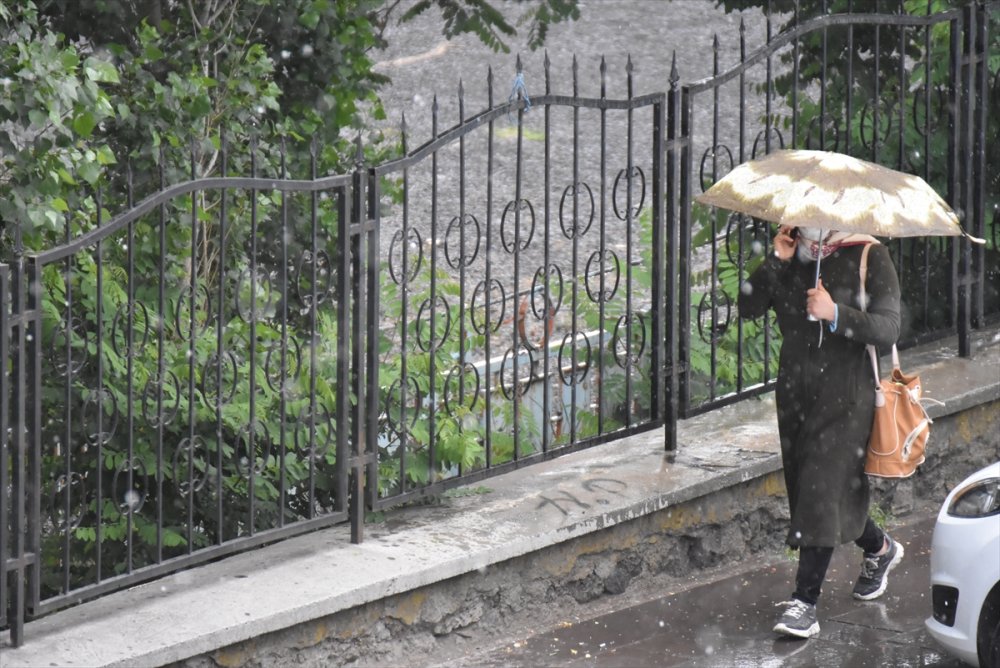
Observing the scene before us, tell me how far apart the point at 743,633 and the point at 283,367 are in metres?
1.87

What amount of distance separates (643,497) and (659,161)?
134 centimetres

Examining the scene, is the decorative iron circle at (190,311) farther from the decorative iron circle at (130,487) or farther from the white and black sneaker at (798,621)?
the white and black sneaker at (798,621)

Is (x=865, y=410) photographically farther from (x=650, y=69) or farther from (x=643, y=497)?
(x=650, y=69)

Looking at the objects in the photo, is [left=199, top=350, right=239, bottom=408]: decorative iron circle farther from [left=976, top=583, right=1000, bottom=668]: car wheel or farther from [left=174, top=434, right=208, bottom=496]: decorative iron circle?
[left=976, top=583, right=1000, bottom=668]: car wheel

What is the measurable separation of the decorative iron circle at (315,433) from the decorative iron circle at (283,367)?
114 millimetres

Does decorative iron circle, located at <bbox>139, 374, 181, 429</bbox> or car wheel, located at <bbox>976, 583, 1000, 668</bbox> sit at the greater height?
decorative iron circle, located at <bbox>139, 374, 181, 429</bbox>

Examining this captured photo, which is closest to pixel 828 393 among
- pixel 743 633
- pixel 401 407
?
pixel 743 633

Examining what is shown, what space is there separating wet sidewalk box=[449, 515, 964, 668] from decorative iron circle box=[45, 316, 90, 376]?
1.61 m

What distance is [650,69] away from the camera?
2308 cm

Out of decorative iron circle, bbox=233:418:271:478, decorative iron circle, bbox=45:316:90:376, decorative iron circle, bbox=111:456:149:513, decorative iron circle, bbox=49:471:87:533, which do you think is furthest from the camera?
decorative iron circle, bbox=233:418:271:478

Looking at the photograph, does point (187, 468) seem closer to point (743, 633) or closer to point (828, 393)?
point (743, 633)

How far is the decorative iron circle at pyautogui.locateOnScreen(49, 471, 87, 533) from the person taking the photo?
Result: 16.6 feet

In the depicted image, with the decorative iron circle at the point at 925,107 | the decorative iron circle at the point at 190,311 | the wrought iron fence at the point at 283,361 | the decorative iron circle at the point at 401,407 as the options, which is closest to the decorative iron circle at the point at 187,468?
the wrought iron fence at the point at 283,361

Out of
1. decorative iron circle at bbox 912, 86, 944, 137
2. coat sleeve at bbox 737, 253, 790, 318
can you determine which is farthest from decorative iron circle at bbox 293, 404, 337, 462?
decorative iron circle at bbox 912, 86, 944, 137
